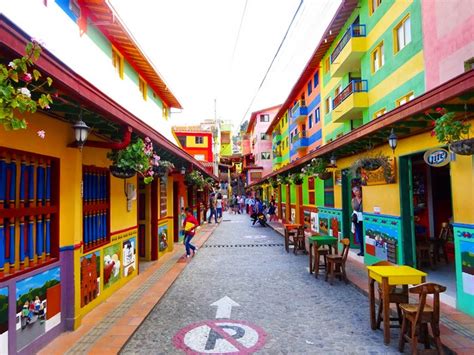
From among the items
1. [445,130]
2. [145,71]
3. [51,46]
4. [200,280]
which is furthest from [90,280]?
[145,71]

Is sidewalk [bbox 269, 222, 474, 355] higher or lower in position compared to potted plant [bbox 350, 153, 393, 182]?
lower

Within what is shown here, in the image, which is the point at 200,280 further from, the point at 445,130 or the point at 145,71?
the point at 145,71

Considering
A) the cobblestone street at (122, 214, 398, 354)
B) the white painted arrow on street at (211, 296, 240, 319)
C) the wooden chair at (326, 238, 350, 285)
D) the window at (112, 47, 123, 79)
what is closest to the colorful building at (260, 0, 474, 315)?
the wooden chair at (326, 238, 350, 285)

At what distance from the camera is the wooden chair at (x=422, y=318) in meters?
4.16

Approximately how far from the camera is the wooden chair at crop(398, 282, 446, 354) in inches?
164

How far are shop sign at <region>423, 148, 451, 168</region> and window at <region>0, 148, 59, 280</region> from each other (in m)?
6.42

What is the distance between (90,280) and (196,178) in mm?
9986

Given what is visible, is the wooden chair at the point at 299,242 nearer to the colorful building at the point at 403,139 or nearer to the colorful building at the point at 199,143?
the colorful building at the point at 403,139

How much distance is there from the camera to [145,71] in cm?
1333

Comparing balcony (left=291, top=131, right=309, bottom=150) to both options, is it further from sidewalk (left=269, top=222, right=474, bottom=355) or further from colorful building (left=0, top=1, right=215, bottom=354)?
sidewalk (left=269, top=222, right=474, bottom=355)

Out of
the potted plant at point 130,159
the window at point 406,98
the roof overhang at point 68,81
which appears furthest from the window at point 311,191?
the roof overhang at point 68,81

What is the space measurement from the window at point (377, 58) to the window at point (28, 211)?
1312cm

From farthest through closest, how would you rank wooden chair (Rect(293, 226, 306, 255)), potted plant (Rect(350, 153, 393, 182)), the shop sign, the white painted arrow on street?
1. wooden chair (Rect(293, 226, 306, 255))
2. potted plant (Rect(350, 153, 393, 182))
3. the white painted arrow on street
4. the shop sign

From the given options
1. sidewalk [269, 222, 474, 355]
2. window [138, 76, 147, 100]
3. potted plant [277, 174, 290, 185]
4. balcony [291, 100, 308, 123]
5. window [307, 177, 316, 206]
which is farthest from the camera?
balcony [291, 100, 308, 123]
